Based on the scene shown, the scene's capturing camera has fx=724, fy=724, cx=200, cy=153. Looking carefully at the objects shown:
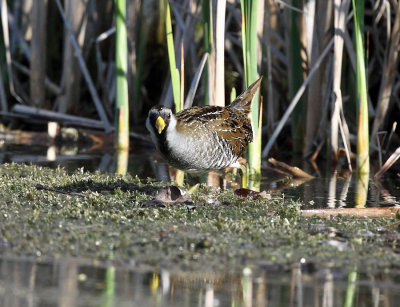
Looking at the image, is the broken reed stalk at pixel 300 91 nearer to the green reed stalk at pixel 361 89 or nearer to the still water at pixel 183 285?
the green reed stalk at pixel 361 89

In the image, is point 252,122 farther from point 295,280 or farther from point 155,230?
point 295,280

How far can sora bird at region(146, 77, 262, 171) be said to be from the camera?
546 centimetres

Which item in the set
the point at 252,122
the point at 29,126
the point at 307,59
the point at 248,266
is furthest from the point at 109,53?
the point at 248,266

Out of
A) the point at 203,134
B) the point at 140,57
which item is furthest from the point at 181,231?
the point at 140,57

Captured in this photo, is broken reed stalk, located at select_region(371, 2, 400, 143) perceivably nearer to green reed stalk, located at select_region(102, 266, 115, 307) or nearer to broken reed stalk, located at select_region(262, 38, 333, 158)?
broken reed stalk, located at select_region(262, 38, 333, 158)

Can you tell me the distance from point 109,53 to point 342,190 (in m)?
4.61

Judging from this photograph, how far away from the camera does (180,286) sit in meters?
3.50

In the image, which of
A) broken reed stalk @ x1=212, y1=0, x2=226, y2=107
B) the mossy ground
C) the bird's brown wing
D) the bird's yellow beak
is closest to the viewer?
the mossy ground

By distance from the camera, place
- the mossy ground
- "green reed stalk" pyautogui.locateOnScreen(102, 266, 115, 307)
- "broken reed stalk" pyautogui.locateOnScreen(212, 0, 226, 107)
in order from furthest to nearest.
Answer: "broken reed stalk" pyautogui.locateOnScreen(212, 0, 226, 107), the mossy ground, "green reed stalk" pyautogui.locateOnScreen(102, 266, 115, 307)

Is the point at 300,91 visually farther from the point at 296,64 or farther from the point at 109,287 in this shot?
the point at 109,287

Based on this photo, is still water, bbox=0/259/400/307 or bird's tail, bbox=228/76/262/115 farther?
bird's tail, bbox=228/76/262/115

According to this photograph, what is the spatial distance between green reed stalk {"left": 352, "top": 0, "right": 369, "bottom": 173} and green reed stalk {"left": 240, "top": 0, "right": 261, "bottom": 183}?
95 centimetres

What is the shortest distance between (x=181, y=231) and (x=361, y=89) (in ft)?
10.1

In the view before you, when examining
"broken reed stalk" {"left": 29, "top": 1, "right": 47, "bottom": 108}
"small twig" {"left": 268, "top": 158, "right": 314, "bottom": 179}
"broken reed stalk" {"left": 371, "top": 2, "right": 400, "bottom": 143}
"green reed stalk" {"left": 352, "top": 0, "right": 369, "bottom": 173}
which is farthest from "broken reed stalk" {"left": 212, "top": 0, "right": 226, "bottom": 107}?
"broken reed stalk" {"left": 29, "top": 1, "right": 47, "bottom": 108}
